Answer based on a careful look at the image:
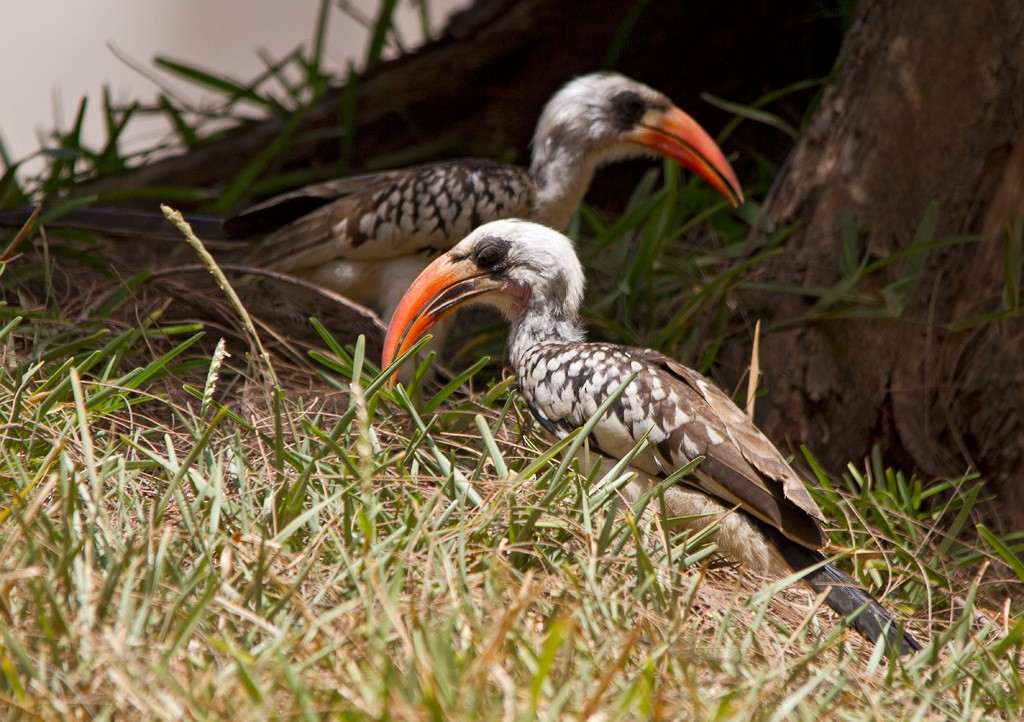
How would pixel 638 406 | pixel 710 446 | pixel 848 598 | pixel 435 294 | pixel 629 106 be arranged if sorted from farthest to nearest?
pixel 629 106, pixel 435 294, pixel 638 406, pixel 710 446, pixel 848 598

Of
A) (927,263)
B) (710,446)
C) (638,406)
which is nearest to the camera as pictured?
(710,446)

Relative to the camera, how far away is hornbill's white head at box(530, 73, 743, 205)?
3910mm

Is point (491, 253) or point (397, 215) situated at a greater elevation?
point (397, 215)

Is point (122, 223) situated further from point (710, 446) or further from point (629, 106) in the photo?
point (710, 446)

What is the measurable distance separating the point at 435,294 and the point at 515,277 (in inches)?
8.8

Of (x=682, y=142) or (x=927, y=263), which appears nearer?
(x=927, y=263)

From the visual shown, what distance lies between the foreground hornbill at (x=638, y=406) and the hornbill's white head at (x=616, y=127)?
97cm

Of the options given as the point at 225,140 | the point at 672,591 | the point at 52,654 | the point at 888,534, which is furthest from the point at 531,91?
the point at 52,654

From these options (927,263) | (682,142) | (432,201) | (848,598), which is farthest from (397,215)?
(848,598)

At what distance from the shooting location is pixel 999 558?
2.78 metres

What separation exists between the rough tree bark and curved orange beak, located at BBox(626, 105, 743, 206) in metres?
0.45

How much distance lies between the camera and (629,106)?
3.92 m

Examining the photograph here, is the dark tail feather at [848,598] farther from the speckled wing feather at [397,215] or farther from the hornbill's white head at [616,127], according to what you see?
the hornbill's white head at [616,127]

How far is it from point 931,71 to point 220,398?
236 centimetres
